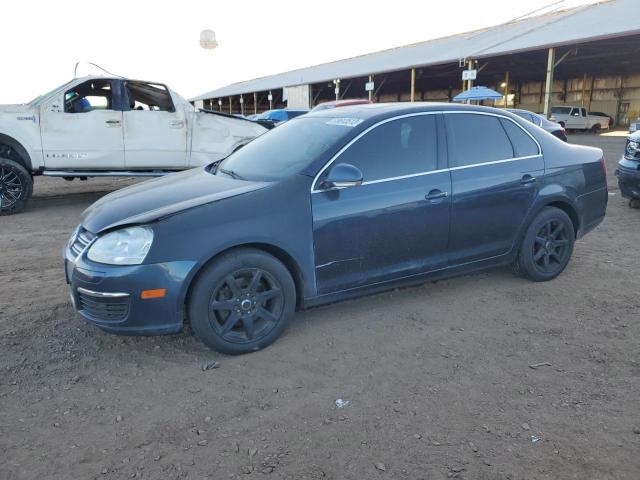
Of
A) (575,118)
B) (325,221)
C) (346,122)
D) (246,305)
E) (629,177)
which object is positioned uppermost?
(346,122)

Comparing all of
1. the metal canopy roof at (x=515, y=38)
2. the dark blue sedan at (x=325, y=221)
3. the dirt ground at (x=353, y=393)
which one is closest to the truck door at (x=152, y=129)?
the dirt ground at (x=353, y=393)

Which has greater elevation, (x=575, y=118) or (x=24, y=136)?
(x=24, y=136)

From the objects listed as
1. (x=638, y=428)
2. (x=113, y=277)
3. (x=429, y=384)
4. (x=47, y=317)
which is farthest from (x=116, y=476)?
(x=638, y=428)

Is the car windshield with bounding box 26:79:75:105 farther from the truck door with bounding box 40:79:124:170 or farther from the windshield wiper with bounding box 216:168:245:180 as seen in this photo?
the windshield wiper with bounding box 216:168:245:180

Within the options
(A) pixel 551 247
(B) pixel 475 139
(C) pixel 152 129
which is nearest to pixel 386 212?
(B) pixel 475 139

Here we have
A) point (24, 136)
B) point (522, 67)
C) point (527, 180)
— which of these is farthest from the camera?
point (522, 67)

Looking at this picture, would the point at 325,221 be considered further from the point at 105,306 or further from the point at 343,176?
the point at 105,306

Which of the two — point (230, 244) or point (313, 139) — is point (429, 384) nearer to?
point (230, 244)

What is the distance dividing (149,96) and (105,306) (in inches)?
250

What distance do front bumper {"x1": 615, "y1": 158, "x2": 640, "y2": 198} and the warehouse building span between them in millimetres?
16509

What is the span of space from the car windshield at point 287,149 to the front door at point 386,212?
0.19m

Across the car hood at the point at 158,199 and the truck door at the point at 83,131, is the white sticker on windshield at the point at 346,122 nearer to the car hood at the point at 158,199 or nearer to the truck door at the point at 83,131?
the car hood at the point at 158,199

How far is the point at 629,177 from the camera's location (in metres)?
7.27

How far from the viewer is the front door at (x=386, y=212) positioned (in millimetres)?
3543
